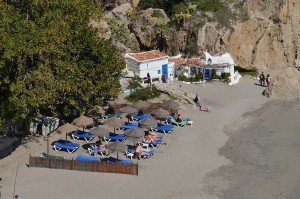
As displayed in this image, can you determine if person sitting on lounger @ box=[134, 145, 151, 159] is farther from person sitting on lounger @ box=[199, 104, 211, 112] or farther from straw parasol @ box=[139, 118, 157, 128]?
person sitting on lounger @ box=[199, 104, 211, 112]

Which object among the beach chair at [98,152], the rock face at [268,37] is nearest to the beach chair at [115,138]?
the beach chair at [98,152]

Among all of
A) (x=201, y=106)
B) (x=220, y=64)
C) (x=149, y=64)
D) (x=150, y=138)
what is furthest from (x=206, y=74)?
(x=150, y=138)

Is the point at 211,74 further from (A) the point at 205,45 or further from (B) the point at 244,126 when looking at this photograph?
(B) the point at 244,126

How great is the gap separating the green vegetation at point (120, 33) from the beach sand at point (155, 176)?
60.7 feet

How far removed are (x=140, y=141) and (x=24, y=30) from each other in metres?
11.0

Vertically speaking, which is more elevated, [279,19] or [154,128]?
[279,19]

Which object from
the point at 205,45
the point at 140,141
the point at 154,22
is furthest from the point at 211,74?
the point at 140,141

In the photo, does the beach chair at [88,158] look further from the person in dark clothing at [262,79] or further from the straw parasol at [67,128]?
the person in dark clothing at [262,79]

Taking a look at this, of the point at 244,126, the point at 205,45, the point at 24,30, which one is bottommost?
the point at 244,126

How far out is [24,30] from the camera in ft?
114

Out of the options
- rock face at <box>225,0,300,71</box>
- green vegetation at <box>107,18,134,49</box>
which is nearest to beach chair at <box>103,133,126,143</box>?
green vegetation at <box>107,18,134,49</box>

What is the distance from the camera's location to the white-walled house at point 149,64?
52906mm

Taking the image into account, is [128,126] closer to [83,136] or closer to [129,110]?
[129,110]

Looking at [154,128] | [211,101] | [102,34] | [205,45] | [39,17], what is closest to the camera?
[39,17]
